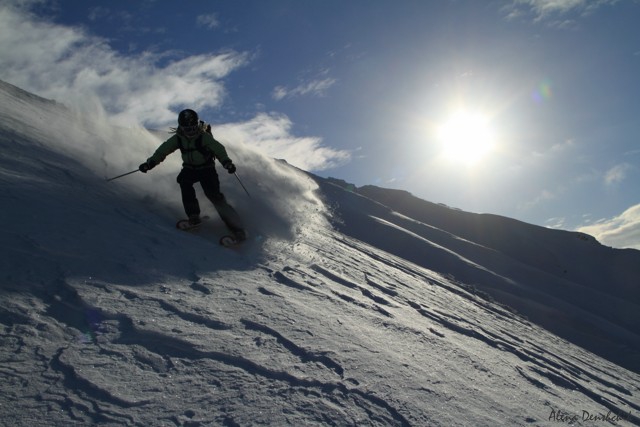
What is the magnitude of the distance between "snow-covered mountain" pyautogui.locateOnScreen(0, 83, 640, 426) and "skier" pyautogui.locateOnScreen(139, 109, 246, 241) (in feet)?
2.08

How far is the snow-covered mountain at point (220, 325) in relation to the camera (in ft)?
9.18

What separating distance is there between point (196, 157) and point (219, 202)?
1.00 m

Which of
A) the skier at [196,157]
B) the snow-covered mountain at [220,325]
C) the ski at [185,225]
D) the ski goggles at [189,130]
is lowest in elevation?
the snow-covered mountain at [220,325]

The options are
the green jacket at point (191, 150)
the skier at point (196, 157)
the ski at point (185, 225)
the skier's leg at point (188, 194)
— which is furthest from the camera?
the green jacket at point (191, 150)

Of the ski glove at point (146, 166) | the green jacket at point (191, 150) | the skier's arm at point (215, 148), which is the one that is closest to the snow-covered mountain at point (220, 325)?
the ski glove at point (146, 166)

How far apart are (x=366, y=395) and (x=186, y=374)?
4.69 feet

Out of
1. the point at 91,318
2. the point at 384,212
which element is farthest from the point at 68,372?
the point at 384,212

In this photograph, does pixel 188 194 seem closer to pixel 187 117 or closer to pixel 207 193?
pixel 207 193

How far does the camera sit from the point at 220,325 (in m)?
3.83

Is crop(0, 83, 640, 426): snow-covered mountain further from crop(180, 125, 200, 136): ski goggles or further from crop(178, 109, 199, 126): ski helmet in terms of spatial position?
crop(178, 109, 199, 126): ski helmet

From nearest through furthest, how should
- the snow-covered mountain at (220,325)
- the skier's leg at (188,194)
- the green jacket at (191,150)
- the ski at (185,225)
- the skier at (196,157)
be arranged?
the snow-covered mountain at (220,325) → the ski at (185,225) → the skier's leg at (188,194) → the skier at (196,157) → the green jacket at (191,150)

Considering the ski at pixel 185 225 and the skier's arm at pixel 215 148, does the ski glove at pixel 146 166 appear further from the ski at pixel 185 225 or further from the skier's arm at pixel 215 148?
the ski at pixel 185 225

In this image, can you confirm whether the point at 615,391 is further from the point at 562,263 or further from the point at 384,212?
the point at 562,263

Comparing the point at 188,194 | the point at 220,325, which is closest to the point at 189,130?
the point at 188,194
